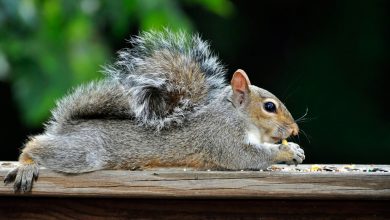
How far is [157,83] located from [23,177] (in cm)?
44

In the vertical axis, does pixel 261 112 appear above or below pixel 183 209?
above

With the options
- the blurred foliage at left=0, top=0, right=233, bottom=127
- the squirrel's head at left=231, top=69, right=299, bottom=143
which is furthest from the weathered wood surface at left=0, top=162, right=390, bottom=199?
the blurred foliage at left=0, top=0, right=233, bottom=127

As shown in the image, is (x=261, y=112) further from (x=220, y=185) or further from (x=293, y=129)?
(x=220, y=185)

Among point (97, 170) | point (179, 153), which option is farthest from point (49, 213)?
point (179, 153)

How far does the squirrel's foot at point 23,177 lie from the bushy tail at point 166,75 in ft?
1.01

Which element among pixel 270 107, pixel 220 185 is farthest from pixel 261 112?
pixel 220 185

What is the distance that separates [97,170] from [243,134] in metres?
0.41

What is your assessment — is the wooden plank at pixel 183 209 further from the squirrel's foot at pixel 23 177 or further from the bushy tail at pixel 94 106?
the bushy tail at pixel 94 106

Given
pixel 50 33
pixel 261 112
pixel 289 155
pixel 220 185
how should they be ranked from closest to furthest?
pixel 220 185
pixel 289 155
pixel 261 112
pixel 50 33

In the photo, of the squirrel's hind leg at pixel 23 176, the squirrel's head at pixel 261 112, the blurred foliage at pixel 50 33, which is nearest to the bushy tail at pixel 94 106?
the squirrel's hind leg at pixel 23 176

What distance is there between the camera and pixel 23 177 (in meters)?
1.95

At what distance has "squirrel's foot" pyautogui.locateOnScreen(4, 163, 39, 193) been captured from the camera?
6.39ft

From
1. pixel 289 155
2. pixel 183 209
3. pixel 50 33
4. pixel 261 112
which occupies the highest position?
pixel 50 33

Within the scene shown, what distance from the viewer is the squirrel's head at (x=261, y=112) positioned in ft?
7.43
